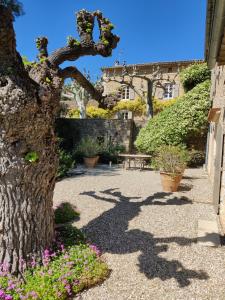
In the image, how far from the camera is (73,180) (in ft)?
32.8

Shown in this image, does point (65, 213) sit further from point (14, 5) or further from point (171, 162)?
point (14, 5)

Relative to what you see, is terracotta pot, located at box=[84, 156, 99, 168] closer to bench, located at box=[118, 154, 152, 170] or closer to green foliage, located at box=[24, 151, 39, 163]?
bench, located at box=[118, 154, 152, 170]

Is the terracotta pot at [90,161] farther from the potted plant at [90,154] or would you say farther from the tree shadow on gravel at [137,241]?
the tree shadow on gravel at [137,241]

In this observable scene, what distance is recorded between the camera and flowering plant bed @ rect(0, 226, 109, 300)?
3.08 metres

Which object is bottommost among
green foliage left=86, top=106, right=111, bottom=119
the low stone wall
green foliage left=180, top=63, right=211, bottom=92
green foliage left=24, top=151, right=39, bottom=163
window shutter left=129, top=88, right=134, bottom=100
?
green foliage left=24, top=151, right=39, bottom=163

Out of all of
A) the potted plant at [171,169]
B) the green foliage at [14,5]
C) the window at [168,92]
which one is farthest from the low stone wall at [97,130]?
the green foliage at [14,5]

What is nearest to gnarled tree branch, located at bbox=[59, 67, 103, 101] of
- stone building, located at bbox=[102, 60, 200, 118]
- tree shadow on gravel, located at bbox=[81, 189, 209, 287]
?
tree shadow on gravel, located at bbox=[81, 189, 209, 287]

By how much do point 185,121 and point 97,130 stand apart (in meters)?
6.55

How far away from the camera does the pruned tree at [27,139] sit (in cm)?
311

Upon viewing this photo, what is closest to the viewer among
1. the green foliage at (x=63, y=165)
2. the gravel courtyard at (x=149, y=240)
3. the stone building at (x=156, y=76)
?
the gravel courtyard at (x=149, y=240)

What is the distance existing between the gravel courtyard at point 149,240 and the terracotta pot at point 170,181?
0.32 metres

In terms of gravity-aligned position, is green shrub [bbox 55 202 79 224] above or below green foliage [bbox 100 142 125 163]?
below

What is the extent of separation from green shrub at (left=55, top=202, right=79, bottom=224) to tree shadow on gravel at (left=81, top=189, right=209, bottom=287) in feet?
1.81

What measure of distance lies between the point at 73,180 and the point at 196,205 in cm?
516
